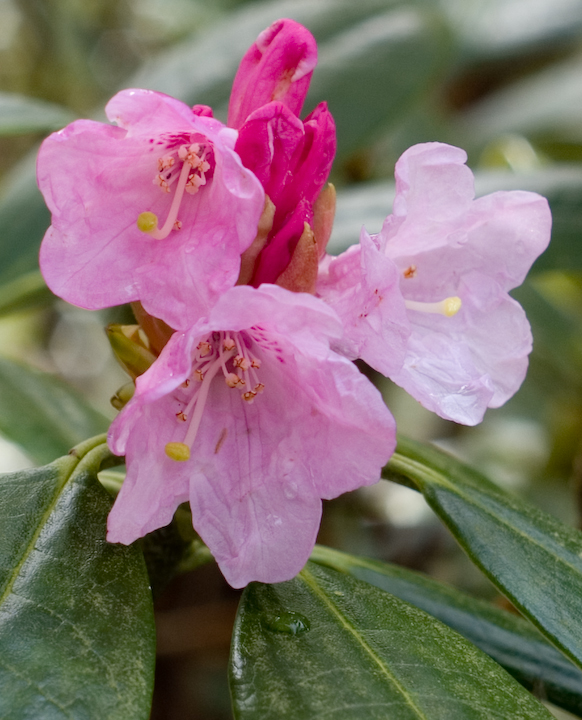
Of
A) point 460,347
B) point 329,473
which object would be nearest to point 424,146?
point 460,347

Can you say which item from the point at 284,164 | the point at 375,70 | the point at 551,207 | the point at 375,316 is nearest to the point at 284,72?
the point at 284,164

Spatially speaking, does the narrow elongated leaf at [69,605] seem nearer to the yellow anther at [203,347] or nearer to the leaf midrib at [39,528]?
the leaf midrib at [39,528]

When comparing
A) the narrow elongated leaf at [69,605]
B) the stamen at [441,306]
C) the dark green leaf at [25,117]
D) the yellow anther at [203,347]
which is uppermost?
the dark green leaf at [25,117]

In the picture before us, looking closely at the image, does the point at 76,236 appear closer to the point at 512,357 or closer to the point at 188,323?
the point at 188,323

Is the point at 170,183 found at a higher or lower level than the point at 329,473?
higher

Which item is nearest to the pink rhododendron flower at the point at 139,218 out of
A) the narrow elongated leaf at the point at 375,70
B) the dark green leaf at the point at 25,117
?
the dark green leaf at the point at 25,117
